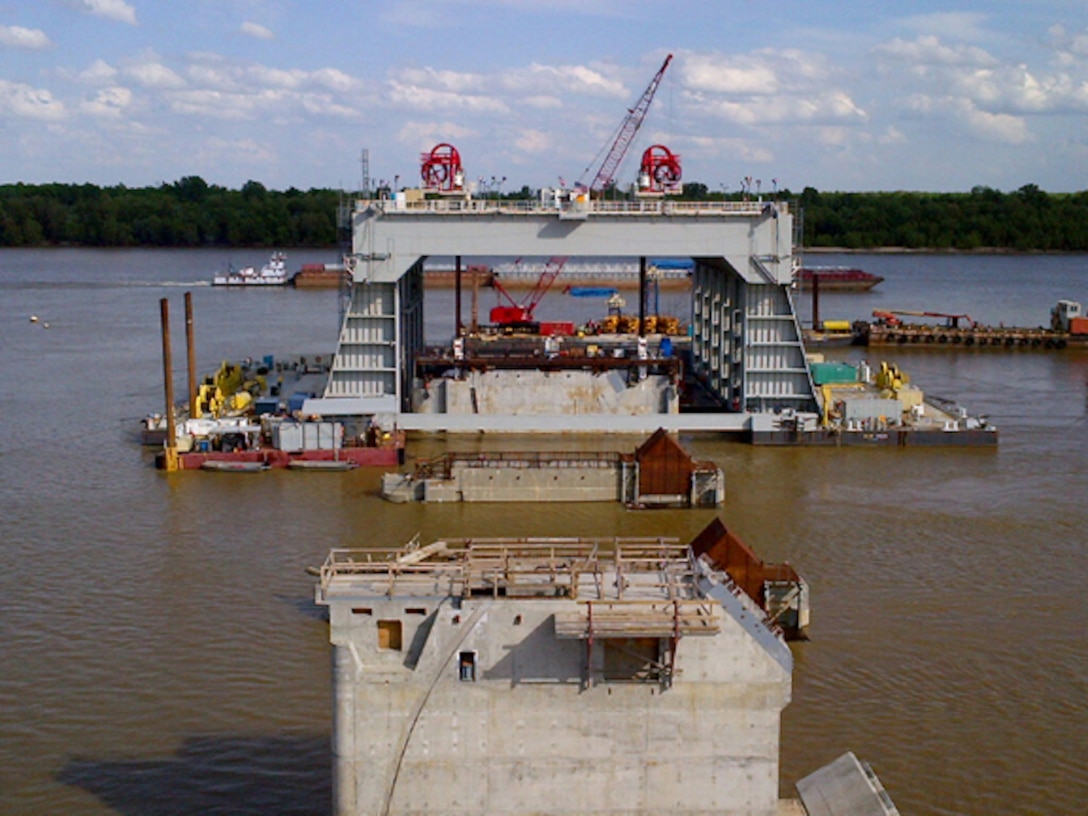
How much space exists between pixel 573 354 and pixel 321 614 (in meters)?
25.4

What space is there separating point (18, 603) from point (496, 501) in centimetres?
1427

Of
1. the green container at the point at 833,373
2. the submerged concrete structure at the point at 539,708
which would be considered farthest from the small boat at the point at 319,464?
the submerged concrete structure at the point at 539,708

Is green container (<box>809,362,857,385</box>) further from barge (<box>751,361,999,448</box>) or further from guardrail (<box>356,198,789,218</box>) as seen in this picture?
guardrail (<box>356,198,789,218</box>)

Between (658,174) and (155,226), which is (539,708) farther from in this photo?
(155,226)

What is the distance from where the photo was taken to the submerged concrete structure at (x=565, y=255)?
46812 mm

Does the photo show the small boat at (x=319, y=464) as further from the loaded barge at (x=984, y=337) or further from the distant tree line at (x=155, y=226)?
the distant tree line at (x=155, y=226)

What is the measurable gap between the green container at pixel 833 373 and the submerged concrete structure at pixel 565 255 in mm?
5394

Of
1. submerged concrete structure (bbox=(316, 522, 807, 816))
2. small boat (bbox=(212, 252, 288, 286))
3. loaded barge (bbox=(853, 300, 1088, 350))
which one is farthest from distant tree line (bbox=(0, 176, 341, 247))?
submerged concrete structure (bbox=(316, 522, 807, 816))

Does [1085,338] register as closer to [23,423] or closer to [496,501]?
[496,501]

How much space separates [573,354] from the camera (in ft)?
168

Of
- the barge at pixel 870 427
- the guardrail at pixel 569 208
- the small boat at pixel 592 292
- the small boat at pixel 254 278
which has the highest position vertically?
the guardrail at pixel 569 208

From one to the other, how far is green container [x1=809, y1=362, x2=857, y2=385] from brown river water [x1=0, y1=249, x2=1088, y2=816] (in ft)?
19.7

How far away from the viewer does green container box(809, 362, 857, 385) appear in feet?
178

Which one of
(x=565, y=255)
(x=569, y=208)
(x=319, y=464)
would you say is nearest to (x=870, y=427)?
(x=565, y=255)
